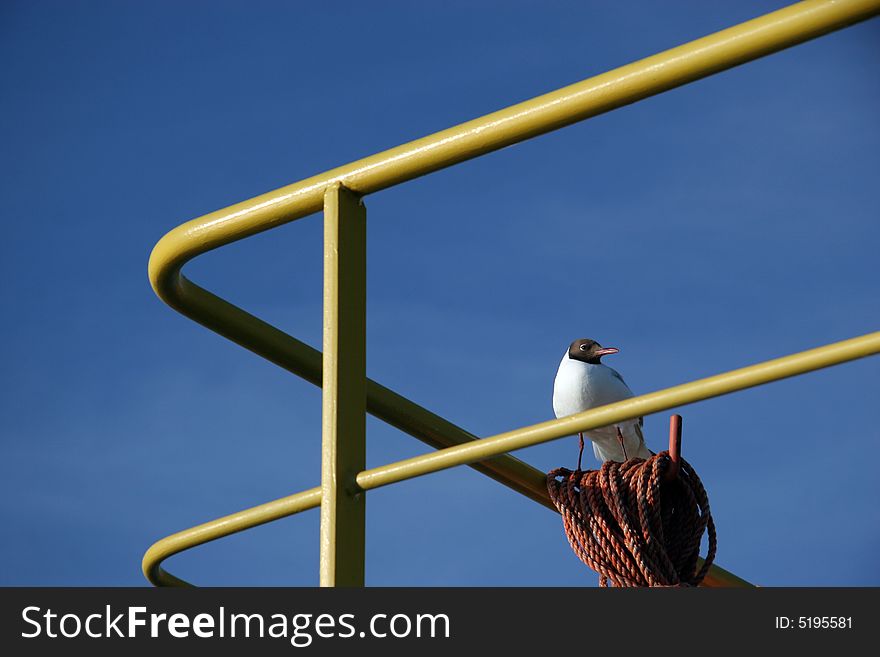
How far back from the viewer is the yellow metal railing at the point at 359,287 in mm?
1800

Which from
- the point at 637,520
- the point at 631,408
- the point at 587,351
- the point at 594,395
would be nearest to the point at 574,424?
the point at 631,408

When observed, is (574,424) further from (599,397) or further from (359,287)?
(599,397)

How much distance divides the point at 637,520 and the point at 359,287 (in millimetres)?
1130

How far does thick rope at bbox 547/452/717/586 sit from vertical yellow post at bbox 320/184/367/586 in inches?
41.5

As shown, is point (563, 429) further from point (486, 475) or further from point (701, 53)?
point (486, 475)

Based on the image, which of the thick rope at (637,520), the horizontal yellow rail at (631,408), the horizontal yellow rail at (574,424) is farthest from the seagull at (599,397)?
the horizontal yellow rail at (631,408)

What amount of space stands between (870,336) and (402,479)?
71 cm
